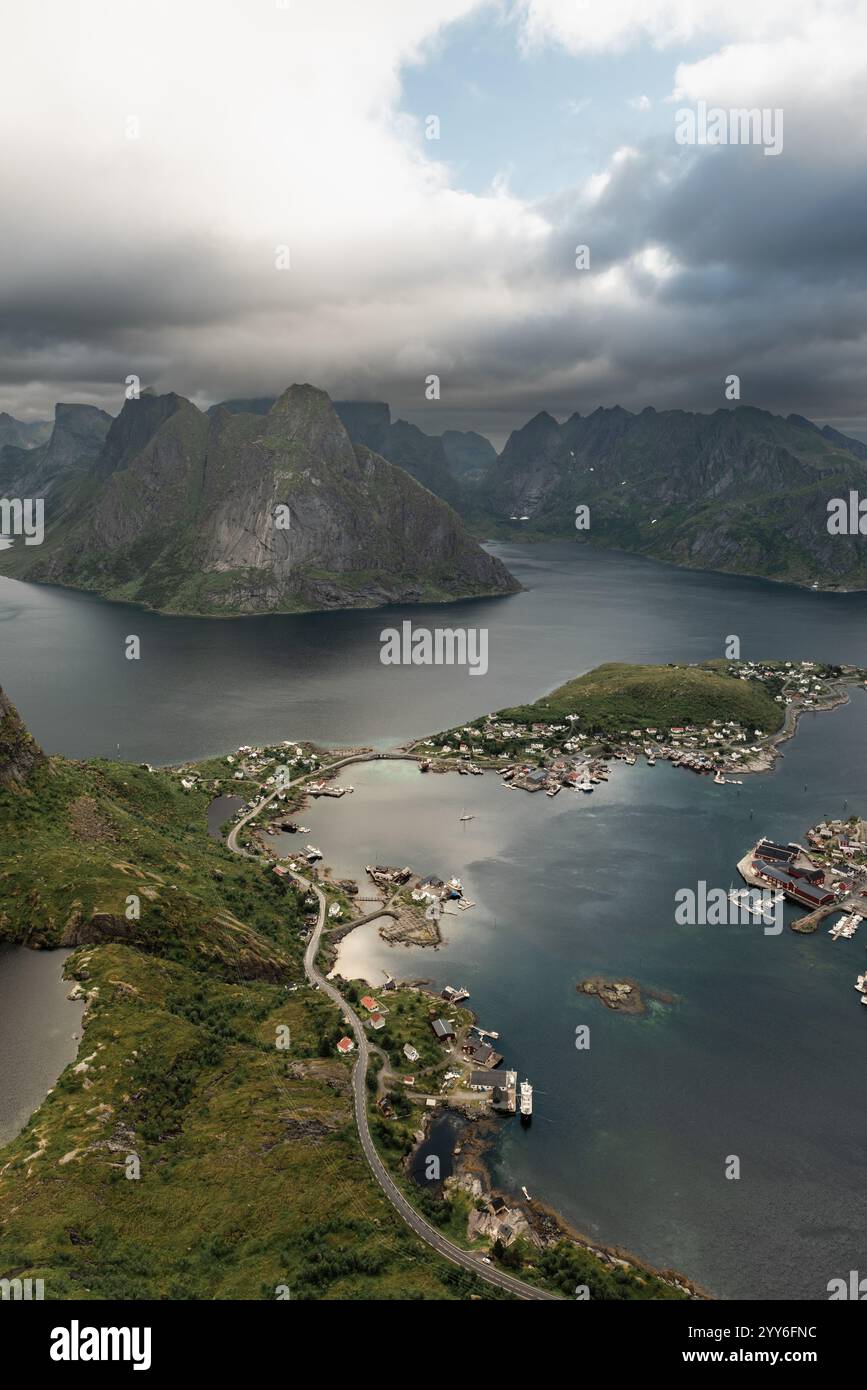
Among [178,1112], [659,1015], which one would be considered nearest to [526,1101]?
[659,1015]

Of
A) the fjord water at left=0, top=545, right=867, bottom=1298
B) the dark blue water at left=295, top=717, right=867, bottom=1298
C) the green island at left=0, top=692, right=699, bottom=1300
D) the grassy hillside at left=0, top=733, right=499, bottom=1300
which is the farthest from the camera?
the fjord water at left=0, top=545, right=867, bottom=1298

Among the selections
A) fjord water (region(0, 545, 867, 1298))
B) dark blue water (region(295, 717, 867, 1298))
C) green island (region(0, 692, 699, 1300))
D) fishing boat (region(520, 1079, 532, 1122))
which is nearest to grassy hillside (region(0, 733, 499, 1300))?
green island (region(0, 692, 699, 1300))

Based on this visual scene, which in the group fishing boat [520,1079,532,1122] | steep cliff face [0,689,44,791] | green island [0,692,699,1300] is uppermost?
steep cliff face [0,689,44,791]

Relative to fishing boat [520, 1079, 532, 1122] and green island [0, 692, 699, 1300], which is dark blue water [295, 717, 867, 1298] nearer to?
fishing boat [520, 1079, 532, 1122]

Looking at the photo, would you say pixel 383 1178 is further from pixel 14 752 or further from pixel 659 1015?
pixel 14 752

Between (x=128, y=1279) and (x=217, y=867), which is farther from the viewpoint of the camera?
(x=217, y=867)

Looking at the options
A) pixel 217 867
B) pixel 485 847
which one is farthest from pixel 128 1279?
pixel 485 847

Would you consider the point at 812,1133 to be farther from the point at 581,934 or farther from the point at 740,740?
the point at 740,740

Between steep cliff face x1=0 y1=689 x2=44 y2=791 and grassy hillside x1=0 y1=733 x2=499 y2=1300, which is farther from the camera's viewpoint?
steep cliff face x1=0 y1=689 x2=44 y2=791
